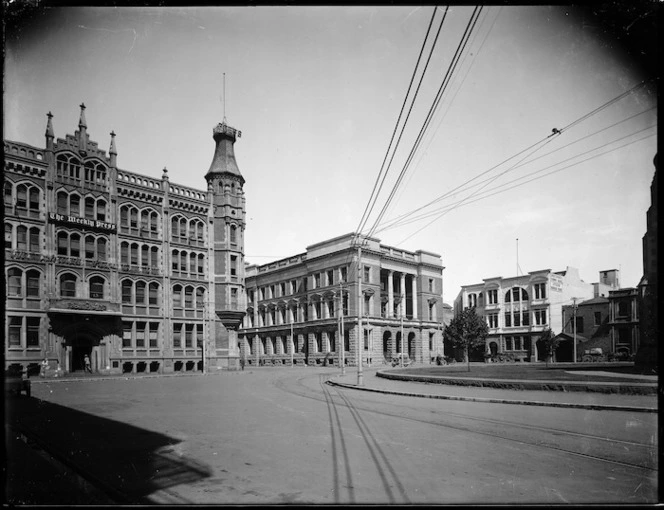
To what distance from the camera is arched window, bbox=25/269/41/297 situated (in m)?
32.4

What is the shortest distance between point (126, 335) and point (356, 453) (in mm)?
34838

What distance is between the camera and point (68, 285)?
113 ft

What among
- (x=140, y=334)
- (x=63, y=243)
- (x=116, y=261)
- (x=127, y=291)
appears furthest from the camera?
(x=140, y=334)

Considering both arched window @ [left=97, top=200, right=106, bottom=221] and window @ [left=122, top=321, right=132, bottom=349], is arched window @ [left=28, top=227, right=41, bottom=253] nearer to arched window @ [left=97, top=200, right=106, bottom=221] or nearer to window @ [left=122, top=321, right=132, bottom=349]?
arched window @ [left=97, top=200, right=106, bottom=221]

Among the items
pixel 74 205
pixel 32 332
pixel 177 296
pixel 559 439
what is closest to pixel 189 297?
pixel 177 296

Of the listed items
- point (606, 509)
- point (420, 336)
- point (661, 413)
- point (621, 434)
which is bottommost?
point (420, 336)

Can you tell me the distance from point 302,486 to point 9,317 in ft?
106

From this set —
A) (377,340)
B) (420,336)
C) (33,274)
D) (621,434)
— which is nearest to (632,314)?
(420,336)

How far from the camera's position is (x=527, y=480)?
637 centimetres

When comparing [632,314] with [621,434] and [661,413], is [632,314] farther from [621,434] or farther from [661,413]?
[661,413]

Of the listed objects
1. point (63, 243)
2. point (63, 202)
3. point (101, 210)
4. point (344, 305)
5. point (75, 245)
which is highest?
point (63, 202)

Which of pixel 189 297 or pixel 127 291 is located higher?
pixel 127 291

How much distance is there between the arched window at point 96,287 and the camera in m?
35.8

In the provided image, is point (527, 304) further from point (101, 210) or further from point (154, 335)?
point (101, 210)
